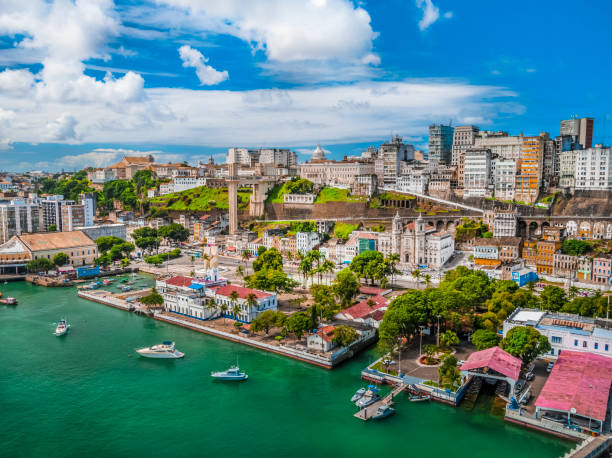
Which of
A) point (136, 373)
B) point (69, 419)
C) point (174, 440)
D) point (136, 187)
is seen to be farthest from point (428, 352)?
point (136, 187)

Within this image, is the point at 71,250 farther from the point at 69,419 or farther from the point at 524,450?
the point at 524,450

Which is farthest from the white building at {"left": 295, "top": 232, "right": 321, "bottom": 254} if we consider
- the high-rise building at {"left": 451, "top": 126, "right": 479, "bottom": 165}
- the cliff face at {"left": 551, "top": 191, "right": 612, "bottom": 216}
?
the high-rise building at {"left": 451, "top": 126, "right": 479, "bottom": 165}

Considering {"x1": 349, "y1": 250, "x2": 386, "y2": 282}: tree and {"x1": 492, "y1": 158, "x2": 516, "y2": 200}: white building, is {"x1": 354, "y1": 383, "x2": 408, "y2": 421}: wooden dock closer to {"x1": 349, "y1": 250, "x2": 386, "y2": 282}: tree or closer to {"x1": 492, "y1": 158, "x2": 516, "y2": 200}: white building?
{"x1": 349, "y1": 250, "x2": 386, "y2": 282}: tree

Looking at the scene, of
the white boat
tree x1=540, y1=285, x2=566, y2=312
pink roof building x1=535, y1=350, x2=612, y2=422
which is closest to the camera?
pink roof building x1=535, y1=350, x2=612, y2=422

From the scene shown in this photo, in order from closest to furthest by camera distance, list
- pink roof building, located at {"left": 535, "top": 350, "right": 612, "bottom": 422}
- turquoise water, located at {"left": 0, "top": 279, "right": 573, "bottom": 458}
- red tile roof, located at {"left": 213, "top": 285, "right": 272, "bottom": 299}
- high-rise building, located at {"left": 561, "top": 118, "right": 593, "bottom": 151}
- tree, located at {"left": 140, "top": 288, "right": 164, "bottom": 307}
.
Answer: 1. turquoise water, located at {"left": 0, "top": 279, "right": 573, "bottom": 458}
2. pink roof building, located at {"left": 535, "top": 350, "right": 612, "bottom": 422}
3. red tile roof, located at {"left": 213, "top": 285, "right": 272, "bottom": 299}
4. tree, located at {"left": 140, "top": 288, "right": 164, "bottom": 307}
5. high-rise building, located at {"left": 561, "top": 118, "right": 593, "bottom": 151}

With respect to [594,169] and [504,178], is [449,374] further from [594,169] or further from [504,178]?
[594,169]

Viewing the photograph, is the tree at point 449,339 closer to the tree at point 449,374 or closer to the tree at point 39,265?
the tree at point 449,374
